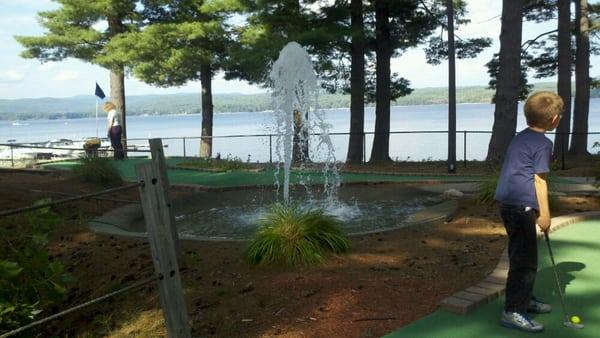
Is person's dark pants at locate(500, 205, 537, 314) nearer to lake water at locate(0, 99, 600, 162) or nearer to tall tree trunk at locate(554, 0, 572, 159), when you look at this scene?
lake water at locate(0, 99, 600, 162)

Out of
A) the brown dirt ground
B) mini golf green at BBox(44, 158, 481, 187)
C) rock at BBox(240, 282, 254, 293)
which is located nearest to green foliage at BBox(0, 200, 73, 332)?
the brown dirt ground

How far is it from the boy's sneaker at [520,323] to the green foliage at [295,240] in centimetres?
185

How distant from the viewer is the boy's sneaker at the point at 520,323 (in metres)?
3.31

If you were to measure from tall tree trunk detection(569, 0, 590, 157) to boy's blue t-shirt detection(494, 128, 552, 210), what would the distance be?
17095 millimetres

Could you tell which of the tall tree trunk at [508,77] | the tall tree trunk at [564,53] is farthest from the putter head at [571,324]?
the tall tree trunk at [564,53]

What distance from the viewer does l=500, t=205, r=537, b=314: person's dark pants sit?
3.38 m

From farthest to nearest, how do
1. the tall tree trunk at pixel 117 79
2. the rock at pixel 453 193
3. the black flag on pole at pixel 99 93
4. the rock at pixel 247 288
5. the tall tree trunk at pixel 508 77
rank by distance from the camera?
the black flag on pole at pixel 99 93 → the tall tree trunk at pixel 117 79 → the tall tree trunk at pixel 508 77 → the rock at pixel 453 193 → the rock at pixel 247 288

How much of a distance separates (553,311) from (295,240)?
7.28ft

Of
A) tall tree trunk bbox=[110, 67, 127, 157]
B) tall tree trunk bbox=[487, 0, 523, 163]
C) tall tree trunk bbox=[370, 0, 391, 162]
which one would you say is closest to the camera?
tall tree trunk bbox=[487, 0, 523, 163]

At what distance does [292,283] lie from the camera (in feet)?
14.6

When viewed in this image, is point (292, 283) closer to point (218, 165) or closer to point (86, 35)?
point (218, 165)

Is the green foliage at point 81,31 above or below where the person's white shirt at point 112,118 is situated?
above

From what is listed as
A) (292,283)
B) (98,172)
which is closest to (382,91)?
(98,172)

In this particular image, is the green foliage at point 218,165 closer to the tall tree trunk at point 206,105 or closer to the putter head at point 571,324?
the tall tree trunk at point 206,105
